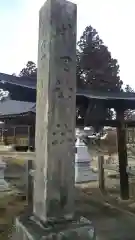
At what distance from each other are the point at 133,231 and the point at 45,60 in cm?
334

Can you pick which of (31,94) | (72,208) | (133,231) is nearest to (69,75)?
(72,208)

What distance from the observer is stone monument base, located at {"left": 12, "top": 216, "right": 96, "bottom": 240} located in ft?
7.56

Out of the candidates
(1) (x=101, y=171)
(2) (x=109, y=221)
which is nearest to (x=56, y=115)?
(2) (x=109, y=221)

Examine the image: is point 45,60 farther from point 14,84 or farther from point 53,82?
point 14,84

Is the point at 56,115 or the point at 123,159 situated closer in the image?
the point at 56,115

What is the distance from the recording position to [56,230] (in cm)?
235

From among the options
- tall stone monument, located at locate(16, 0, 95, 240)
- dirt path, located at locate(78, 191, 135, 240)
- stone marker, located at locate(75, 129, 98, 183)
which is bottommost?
dirt path, located at locate(78, 191, 135, 240)

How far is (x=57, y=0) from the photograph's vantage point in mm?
2527

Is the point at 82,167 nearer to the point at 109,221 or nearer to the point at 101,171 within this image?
the point at 101,171

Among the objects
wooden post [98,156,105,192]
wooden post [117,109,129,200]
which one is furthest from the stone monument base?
wooden post [98,156,105,192]

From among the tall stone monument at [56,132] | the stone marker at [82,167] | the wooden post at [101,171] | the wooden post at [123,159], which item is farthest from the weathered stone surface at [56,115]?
the stone marker at [82,167]

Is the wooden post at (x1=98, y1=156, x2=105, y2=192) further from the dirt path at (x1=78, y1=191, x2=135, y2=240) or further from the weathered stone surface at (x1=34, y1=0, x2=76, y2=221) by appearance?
the weathered stone surface at (x1=34, y1=0, x2=76, y2=221)

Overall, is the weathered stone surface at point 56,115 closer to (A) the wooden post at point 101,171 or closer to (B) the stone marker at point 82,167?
(A) the wooden post at point 101,171

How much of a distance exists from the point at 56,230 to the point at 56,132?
86 cm
